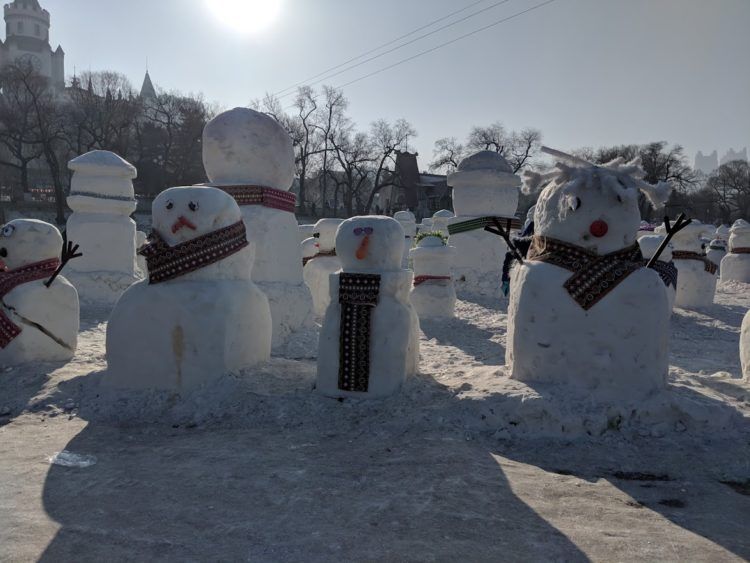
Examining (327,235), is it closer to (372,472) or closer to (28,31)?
(372,472)

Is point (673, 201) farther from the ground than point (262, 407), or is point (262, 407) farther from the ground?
point (673, 201)

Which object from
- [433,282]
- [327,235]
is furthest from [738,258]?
[327,235]

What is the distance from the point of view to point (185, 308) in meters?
4.38

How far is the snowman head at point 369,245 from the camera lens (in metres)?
4.46

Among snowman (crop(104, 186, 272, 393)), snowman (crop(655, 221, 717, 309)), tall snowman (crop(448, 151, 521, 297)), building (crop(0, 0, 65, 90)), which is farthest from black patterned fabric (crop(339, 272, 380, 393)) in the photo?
building (crop(0, 0, 65, 90))

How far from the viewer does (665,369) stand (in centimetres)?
403

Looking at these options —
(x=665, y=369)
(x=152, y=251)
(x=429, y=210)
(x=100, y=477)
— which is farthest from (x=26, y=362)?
(x=429, y=210)

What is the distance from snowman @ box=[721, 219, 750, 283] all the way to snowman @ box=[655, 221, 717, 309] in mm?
5078

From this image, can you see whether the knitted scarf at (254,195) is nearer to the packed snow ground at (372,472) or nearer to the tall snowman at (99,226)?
the packed snow ground at (372,472)

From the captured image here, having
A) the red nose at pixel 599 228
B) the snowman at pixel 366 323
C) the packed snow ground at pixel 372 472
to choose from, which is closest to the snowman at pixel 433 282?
the packed snow ground at pixel 372 472

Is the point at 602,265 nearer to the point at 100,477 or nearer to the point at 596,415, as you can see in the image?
the point at 596,415

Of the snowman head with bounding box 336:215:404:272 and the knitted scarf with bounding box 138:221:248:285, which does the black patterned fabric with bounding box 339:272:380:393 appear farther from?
the knitted scarf with bounding box 138:221:248:285

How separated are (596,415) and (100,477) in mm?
2928

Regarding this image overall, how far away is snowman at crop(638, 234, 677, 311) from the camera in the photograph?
8.05 metres
